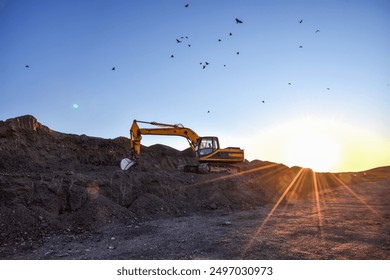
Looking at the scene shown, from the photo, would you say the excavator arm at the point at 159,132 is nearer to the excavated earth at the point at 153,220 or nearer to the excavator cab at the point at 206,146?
the excavator cab at the point at 206,146

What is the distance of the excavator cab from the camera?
1812 cm

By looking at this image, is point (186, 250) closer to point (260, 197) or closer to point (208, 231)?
point (208, 231)

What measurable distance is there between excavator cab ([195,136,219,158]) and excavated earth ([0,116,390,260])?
2.31m

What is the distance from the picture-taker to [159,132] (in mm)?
17531

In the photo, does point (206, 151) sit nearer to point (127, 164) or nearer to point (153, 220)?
point (127, 164)

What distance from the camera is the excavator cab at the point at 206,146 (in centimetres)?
1812

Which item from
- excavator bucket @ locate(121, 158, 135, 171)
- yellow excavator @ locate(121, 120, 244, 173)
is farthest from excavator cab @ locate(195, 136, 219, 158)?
excavator bucket @ locate(121, 158, 135, 171)

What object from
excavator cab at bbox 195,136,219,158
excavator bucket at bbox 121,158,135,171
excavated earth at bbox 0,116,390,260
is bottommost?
excavated earth at bbox 0,116,390,260

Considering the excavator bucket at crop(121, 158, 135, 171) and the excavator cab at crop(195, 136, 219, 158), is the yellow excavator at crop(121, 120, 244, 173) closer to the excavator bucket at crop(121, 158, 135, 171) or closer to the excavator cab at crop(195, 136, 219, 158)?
the excavator cab at crop(195, 136, 219, 158)

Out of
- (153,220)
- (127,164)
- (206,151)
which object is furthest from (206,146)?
(153,220)

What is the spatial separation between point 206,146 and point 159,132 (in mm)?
3251

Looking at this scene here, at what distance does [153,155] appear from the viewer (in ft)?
83.4

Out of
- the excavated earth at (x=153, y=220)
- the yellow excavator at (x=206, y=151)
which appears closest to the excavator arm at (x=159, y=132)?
the yellow excavator at (x=206, y=151)

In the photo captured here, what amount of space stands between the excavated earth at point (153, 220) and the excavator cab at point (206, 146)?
2.31 meters
